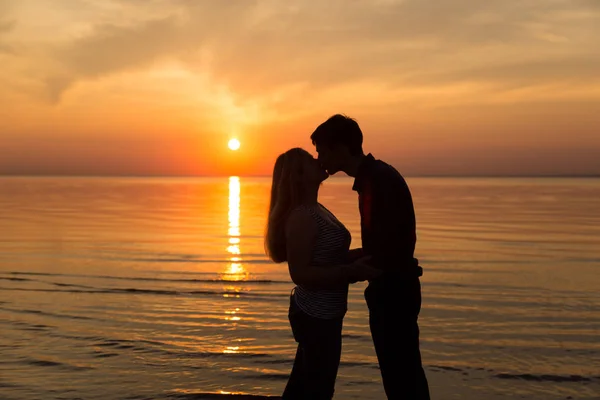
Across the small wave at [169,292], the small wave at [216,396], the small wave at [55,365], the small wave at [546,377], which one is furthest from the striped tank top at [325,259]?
the small wave at [169,292]

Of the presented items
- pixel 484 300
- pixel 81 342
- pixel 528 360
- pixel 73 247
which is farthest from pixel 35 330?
pixel 73 247

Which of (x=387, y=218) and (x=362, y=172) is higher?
(x=362, y=172)

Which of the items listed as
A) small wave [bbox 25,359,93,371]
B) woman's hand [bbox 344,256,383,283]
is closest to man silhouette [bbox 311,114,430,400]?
woman's hand [bbox 344,256,383,283]

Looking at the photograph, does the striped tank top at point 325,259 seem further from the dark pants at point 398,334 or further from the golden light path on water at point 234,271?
the golden light path on water at point 234,271

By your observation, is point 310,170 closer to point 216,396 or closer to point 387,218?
point 387,218

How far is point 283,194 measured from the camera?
4.52 m

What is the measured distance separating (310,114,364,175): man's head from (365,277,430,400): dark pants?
859 mm

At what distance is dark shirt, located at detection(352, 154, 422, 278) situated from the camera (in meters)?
4.63

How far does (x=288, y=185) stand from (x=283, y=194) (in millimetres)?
69

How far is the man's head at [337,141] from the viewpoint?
15.1ft

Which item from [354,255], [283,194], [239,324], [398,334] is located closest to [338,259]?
[354,255]

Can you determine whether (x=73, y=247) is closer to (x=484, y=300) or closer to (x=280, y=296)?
(x=280, y=296)

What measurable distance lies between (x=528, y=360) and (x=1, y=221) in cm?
3024

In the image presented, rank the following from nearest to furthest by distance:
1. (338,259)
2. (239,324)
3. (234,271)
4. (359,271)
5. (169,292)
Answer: (359,271), (338,259), (239,324), (169,292), (234,271)
